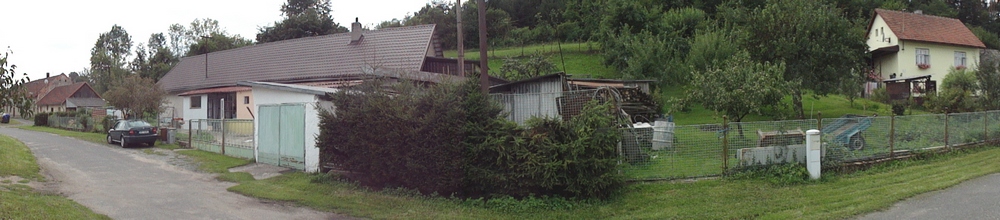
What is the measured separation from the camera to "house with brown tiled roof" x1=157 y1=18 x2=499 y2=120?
3183 centimetres

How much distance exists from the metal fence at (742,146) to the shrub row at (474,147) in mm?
1265

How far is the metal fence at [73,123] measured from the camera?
113ft

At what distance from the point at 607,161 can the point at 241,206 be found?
5994 mm

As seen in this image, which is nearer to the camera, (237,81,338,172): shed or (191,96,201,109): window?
(237,81,338,172): shed

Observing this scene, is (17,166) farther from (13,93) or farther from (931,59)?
(931,59)

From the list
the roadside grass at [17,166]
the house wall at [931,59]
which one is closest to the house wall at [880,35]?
the house wall at [931,59]

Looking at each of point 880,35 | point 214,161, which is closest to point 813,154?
point 214,161

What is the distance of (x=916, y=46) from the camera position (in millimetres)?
39375

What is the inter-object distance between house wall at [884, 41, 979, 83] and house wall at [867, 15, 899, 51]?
80 centimetres

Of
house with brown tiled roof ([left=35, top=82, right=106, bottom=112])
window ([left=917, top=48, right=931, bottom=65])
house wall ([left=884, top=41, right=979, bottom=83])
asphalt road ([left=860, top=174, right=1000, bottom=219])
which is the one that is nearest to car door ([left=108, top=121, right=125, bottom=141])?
asphalt road ([left=860, top=174, right=1000, bottom=219])

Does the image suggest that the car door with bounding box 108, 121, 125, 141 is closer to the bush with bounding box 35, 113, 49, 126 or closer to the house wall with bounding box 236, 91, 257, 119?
the house wall with bounding box 236, 91, 257, 119

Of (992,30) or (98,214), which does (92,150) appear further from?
(992,30)

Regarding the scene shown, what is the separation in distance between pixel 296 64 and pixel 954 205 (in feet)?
106

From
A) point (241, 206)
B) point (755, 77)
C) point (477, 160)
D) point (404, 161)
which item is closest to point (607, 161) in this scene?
point (477, 160)
